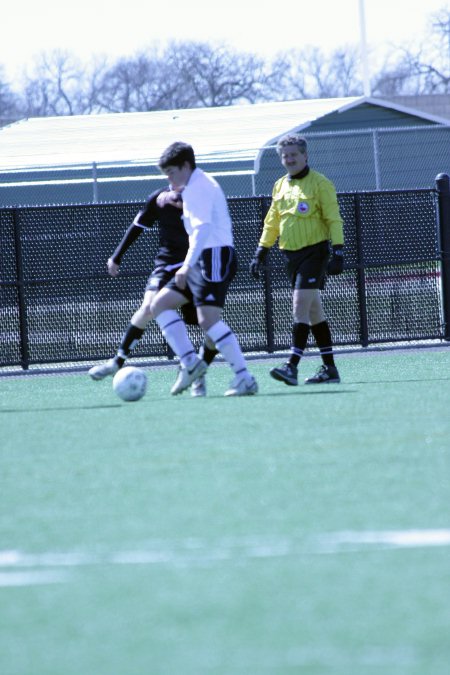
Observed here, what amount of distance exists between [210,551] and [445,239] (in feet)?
40.0

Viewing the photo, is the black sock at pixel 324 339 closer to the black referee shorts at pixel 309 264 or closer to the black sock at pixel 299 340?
the black sock at pixel 299 340

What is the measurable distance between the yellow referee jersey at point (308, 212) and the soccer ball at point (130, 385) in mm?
1713

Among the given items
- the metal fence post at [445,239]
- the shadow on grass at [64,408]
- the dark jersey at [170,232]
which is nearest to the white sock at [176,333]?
the dark jersey at [170,232]

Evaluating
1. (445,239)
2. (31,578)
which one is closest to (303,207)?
(445,239)

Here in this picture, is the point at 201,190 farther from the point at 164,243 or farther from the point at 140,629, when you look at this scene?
the point at 140,629

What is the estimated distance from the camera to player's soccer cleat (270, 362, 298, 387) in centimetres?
1177

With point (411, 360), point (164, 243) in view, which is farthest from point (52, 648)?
point (411, 360)

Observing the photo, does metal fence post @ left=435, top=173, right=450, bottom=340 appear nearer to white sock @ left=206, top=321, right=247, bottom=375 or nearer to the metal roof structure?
white sock @ left=206, top=321, right=247, bottom=375

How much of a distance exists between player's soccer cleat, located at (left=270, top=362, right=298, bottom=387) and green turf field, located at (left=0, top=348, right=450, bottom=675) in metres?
1.85

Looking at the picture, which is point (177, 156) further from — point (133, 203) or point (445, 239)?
point (445, 239)

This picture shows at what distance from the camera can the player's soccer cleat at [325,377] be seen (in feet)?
40.1

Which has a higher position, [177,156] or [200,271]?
[177,156]

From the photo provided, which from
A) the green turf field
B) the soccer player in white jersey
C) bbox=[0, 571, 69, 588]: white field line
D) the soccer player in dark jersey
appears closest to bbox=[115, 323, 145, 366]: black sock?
the soccer player in dark jersey

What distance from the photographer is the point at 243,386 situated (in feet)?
36.5
